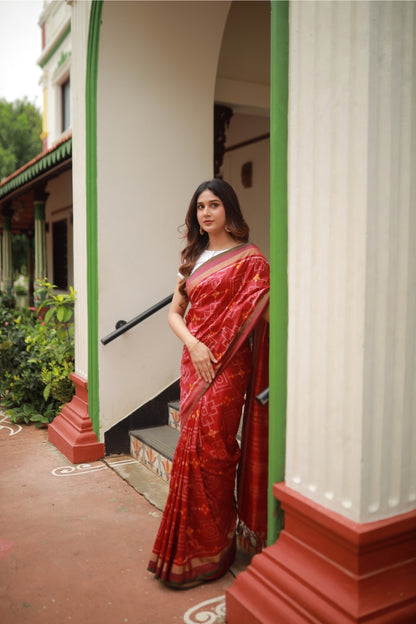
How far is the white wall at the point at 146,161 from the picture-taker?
3752 mm

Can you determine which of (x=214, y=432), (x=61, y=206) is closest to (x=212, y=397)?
(x=214, y=432)

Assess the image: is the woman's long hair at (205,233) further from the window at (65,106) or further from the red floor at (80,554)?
the window at (65,106)

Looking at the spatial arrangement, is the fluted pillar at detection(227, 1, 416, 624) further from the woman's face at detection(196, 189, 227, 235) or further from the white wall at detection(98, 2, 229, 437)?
the white wall at detection(98, 2, 229, 437)

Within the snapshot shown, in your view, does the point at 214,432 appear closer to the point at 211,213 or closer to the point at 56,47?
the point at 211,213

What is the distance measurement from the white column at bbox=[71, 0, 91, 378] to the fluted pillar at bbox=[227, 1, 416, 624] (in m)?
2.48

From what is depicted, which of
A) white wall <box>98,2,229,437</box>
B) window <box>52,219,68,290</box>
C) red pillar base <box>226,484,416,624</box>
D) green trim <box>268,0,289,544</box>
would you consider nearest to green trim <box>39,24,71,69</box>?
window <box>52,219,68,290</box>

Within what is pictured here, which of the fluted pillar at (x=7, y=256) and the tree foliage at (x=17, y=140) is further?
the tree foliage at (x=17, y=140)

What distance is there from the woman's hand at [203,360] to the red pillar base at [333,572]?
594mm

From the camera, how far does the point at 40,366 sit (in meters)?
4.79

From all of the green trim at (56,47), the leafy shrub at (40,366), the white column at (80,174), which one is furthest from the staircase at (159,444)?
the green trim at (56,47)

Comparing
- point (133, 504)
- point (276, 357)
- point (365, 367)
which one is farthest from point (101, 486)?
A: point (365, 367)

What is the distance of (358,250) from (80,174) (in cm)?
297

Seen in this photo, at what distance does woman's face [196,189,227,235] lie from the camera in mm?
2361

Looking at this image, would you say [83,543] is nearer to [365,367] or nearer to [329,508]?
[329,508]
